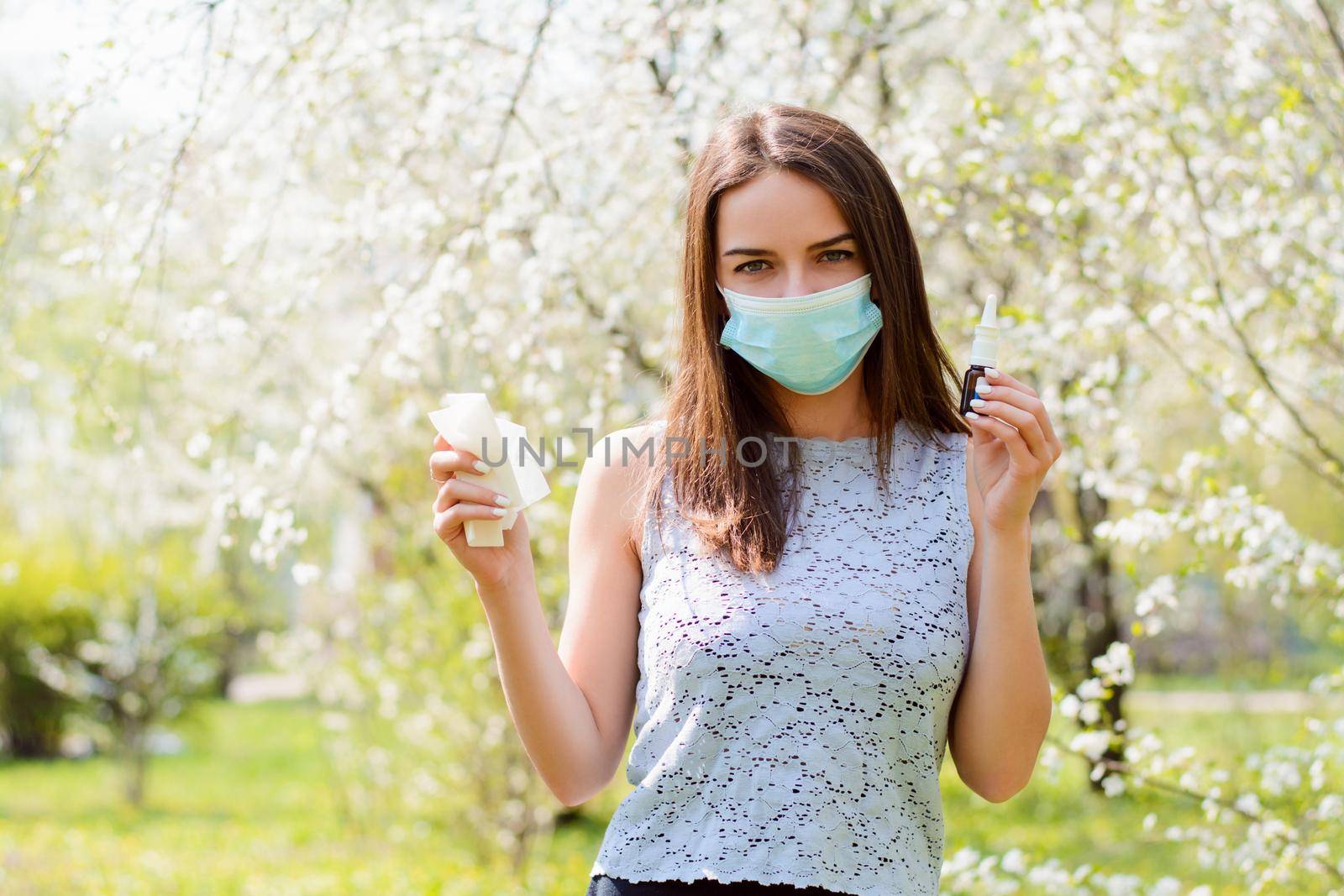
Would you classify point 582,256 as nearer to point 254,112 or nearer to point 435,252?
point 435,252

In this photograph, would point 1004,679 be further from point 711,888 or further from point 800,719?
point 711,888

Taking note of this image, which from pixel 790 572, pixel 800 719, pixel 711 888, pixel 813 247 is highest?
pixel 813 247

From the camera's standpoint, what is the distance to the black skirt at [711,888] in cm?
159

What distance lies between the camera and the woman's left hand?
162 cm

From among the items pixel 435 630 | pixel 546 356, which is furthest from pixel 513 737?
pixel 546 356

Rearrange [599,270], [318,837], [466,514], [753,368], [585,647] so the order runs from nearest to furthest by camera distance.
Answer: [466,514], [585,647], [753,368], [599,270], [318,837]

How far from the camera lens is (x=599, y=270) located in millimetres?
4316

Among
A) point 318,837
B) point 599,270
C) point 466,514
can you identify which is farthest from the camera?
point 318,837

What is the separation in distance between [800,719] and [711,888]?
9.6 inches

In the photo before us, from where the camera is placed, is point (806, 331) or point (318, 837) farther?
point (318, 837)

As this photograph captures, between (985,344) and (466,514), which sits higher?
(985,344)

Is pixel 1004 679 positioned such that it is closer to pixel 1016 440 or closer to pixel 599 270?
pixel 1016 440

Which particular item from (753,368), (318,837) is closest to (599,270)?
(753,368)

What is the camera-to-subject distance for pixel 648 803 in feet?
5.48
